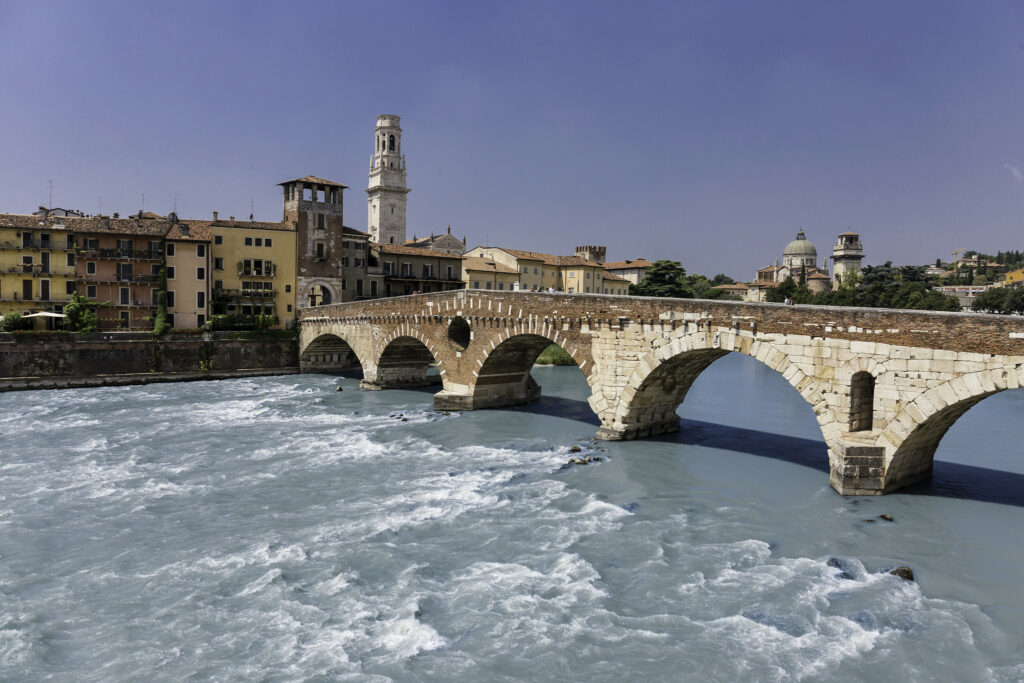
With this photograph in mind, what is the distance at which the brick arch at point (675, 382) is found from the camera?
18281mm

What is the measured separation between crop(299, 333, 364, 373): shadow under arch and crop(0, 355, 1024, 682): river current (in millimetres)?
22967

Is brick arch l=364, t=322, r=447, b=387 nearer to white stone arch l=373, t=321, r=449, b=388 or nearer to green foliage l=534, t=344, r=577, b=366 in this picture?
white stone arch l=373, t=321, r=449, b=388

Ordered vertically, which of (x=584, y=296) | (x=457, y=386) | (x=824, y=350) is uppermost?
(x=584, y=296)

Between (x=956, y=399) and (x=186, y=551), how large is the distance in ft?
54.5

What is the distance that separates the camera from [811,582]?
13203mm

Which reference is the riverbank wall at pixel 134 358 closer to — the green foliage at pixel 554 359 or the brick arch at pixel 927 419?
the green foliage at pixel 554 359

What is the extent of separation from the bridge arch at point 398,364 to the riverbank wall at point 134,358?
1162 centimetres

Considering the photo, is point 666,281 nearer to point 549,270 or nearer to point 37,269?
point 549,270

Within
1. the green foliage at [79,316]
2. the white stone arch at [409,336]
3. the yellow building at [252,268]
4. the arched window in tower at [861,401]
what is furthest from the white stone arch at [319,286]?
the arched window in tower at [861,401]

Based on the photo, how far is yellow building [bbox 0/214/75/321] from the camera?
1716 inches

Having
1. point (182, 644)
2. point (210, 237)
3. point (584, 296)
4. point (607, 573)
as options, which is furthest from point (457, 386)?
point (210, 237)

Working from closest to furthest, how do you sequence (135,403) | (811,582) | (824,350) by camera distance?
(811,582) → (824,350) → (135,403)

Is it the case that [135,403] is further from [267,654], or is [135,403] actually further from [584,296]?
[267,654]

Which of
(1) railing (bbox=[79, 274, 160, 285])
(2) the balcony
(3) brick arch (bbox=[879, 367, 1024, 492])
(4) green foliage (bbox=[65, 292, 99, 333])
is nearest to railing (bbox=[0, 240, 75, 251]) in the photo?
(1) railing (bbox=[79, 274, 160, 285])
